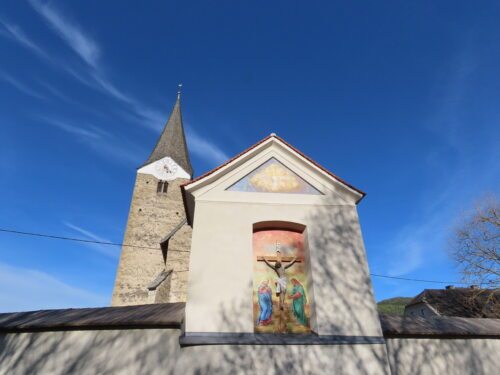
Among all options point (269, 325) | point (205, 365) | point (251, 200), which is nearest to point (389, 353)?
point (269, 325)

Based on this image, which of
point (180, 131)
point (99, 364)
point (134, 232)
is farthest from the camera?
point (180, 131)

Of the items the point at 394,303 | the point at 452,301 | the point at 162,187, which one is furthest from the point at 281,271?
the point at 394,303

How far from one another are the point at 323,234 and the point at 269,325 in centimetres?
233

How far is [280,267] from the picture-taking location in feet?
22.3

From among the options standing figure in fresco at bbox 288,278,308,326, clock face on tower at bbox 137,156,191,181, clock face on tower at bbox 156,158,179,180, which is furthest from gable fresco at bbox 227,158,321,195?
clock face on tower at bbox 156,158,179,180

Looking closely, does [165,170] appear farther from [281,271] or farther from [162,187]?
[281,271]

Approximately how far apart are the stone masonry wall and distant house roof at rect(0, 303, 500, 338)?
9621 mm

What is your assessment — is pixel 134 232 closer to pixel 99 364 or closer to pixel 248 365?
pixel 99 364

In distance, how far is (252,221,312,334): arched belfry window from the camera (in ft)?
20.6

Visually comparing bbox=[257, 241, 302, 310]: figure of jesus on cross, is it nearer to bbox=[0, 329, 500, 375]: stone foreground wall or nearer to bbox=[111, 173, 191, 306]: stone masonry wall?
bbox=[0, 329, 500, 375]: stone foreground wall

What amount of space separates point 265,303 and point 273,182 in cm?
287

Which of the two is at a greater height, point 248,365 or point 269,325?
point 269,325

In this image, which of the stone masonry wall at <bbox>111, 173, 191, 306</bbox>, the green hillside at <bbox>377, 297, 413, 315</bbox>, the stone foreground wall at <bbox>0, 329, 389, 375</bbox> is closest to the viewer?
the stone foreground wall at <bbox>0, 329, 389, 375</bbox>

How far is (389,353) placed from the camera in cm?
651
